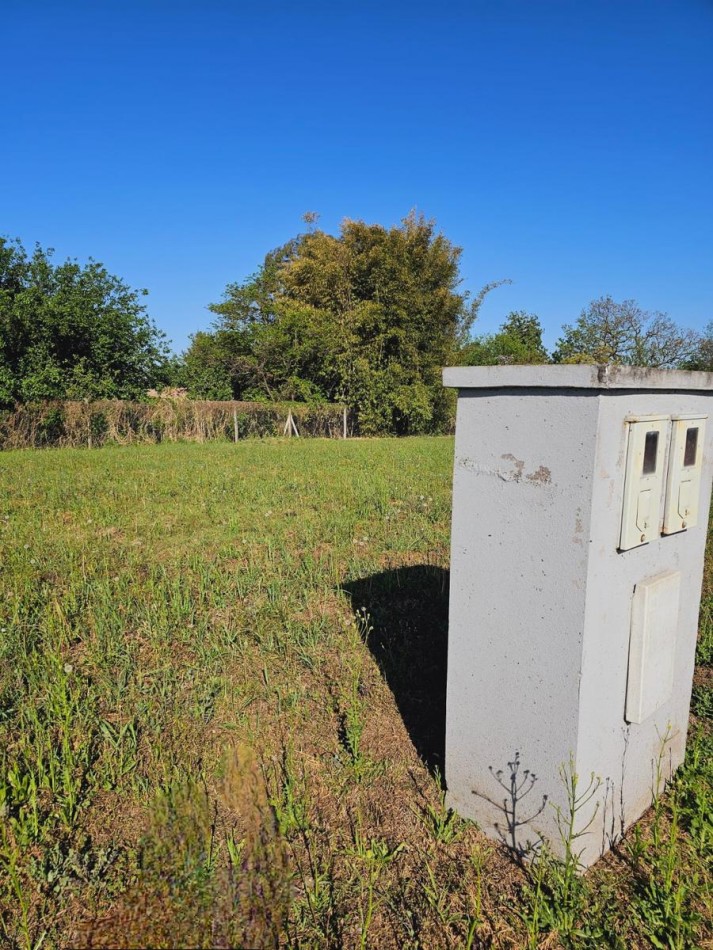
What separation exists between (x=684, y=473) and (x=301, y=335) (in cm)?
2460

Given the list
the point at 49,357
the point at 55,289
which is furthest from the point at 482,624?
the point at 55,289

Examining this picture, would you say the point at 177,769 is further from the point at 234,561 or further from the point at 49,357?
the point at 49,357

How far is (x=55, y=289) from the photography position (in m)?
19.8

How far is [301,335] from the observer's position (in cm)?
2544

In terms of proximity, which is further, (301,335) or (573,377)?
(301,335)

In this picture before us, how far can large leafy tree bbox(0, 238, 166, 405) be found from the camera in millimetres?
17781

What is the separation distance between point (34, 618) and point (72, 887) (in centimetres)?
196

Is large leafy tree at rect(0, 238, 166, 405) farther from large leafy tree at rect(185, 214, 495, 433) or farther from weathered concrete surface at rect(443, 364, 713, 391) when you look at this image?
weathered concrete surface at rect(443, 364, 713, 391)

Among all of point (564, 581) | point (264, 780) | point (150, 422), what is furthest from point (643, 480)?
point (150, 422)

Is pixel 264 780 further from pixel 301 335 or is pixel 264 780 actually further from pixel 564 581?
pixel 301 335

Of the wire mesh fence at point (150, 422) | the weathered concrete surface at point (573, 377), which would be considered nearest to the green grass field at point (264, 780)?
the weathered concrete surface at point (573, 377)

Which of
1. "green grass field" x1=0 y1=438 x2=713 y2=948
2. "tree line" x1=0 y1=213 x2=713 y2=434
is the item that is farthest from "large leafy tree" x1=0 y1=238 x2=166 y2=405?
"green grass field" x1=0 y1=438 x2=713 y2=948

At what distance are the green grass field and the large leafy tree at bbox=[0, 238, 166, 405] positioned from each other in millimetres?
15764

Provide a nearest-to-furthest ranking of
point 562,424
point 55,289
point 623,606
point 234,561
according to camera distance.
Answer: point 562,424 → point 623,606 → point 234,561 → point 55,289
